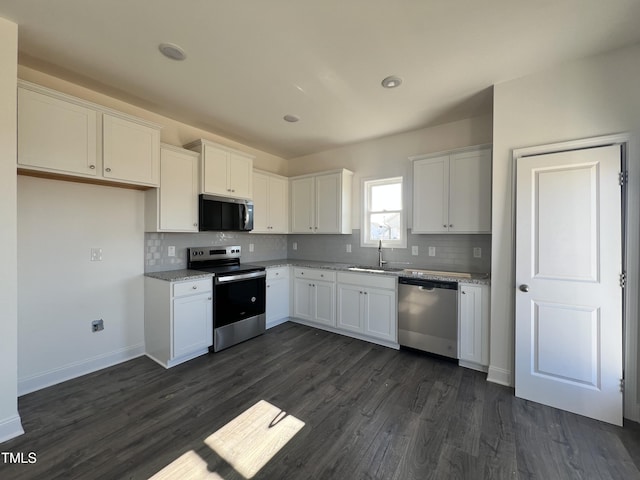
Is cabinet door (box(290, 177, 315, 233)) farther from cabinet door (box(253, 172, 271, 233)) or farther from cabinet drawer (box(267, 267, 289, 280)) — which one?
cabinet drawer (box(267, 267, 289, 280))

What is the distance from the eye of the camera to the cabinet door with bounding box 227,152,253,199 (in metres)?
3.52

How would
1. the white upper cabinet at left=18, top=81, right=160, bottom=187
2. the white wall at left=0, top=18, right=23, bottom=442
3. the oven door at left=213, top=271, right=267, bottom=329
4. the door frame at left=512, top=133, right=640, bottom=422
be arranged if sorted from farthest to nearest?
1. the oven door at left=213, top=271, right=267, bottom=329
2. the white upper cabinet at left=18, top=81, right=160, bottom=187
3. the door frame at left=512, top=133, right=640, bottom=422
4. the white wall at left=0, top=18, right=23, bottom=442

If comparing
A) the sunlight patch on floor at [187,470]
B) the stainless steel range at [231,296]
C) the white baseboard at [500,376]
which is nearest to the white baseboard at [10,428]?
the sunlight patch on floor at [187,470]

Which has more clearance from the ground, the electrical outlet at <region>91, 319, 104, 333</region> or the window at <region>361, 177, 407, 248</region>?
the window at <region>361, 177, 407, 248</region>

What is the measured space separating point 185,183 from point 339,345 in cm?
265

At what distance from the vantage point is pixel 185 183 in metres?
3.10

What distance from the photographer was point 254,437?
1821 mm

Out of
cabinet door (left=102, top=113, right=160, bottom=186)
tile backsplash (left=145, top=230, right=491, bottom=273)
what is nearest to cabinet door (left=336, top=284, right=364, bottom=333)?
tile backsplash (left=145, top=230, right=491, bottom=273)

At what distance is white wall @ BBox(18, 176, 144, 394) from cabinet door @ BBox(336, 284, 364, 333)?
91.6 inches

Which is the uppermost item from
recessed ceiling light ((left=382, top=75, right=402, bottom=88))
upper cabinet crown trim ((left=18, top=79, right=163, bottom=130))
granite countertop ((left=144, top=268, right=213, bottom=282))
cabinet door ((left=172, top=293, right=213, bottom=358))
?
recessed ceiling light ((left=382, top=75, right=402, bottom=88))

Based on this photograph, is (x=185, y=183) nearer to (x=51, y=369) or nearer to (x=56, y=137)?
(x=56, y=137)

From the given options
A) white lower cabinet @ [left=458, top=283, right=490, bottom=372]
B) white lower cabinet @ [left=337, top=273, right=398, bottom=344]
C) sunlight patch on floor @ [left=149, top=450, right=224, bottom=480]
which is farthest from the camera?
white lower cabinet @ [left=337, top=273, right=398, bottom=344]

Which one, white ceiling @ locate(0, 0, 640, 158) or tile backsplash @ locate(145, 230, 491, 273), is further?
tile backsplash @ locate(145, 230, 491, 273)

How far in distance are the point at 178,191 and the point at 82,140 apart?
0.91 m
